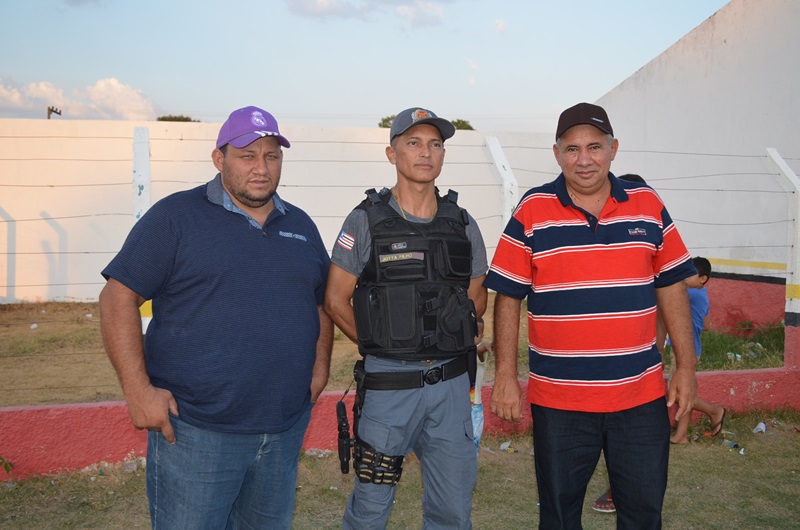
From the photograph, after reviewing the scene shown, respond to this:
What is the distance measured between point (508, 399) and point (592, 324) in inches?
18.6

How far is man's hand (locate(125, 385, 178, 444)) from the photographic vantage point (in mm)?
2412

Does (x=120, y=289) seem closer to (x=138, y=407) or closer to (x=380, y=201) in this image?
(x=138, y=407)

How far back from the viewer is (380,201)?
10.2 ft

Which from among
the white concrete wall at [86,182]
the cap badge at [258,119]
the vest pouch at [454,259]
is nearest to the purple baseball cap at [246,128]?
the cap badge at [258,119]

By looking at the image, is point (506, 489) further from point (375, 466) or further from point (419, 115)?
point (419, 115)

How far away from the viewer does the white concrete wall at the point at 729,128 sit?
9.82 meters

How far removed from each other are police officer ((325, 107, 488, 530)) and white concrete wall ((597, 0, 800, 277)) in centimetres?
653

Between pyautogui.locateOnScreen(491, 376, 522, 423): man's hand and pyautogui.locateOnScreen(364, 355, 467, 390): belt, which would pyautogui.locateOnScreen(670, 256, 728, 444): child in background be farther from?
pyautogui.locateOnScreen(364, 355, 467, 390): belt

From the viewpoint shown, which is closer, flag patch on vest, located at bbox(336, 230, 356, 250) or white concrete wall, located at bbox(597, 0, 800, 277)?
flag patch on vest, located at bbox(336, 230, 356, 250)

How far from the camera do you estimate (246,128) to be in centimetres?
272

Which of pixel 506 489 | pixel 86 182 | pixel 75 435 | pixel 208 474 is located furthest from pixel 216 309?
pixel 86 182

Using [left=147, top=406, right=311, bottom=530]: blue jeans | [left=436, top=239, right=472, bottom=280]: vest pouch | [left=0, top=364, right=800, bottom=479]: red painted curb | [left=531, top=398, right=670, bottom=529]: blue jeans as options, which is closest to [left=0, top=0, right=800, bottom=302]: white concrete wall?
[left=0, top=364, right=800, bottom=479]: red painted curb

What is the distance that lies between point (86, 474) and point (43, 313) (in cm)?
762

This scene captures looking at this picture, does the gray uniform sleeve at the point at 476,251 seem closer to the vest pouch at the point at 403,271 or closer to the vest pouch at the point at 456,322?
the vest pouch at the point at 456,322
